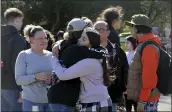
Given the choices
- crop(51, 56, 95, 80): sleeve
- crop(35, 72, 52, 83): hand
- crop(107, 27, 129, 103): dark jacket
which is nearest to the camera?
crop(51, 56, 95, 80): sleeve

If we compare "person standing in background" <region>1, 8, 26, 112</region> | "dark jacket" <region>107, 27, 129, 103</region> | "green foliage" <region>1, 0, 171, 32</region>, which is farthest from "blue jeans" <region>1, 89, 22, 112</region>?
"green foliage" <region>1, 0, 171, 32</region>

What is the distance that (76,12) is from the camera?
1101 inches

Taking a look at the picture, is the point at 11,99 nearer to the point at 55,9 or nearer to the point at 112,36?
the point at 112,36

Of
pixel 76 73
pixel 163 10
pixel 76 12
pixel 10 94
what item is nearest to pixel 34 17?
pixel 76 12

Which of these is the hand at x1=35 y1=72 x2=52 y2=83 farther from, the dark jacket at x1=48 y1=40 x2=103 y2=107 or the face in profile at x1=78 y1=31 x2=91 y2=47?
the face in profile at x1=78 y1=31 x2=91 y2=47

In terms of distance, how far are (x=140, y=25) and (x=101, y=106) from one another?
1312 millimetres

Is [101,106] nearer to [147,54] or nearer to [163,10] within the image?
[147,54]

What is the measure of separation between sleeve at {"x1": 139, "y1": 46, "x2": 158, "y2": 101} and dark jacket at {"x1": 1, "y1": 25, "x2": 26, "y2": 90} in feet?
5.50

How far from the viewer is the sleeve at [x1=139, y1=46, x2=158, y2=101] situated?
422 cm

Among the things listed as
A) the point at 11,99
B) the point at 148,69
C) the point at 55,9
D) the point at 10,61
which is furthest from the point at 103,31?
the point at 55,9

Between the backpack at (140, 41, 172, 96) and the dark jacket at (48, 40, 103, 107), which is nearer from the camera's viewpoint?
the dark jacket at (48, 40, 103, 107)

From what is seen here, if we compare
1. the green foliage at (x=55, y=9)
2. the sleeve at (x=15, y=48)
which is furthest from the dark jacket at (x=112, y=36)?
the green foliage at (x=55, y=9)

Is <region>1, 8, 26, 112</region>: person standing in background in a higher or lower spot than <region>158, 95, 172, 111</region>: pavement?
higher

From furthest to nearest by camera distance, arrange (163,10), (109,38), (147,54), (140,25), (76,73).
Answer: (163,10) < (109,38) < (140,25) < (147,54) < (76,73)
